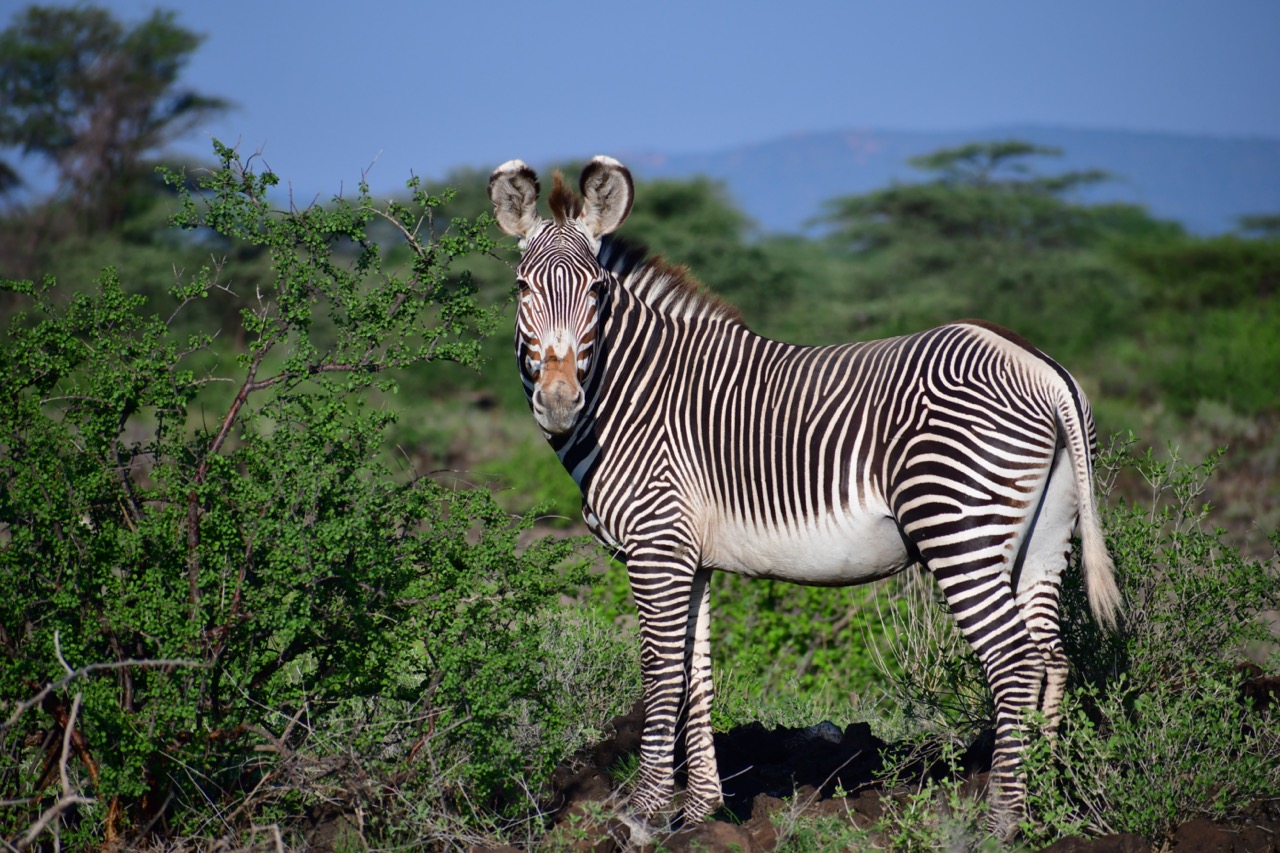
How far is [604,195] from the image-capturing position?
5281 mm

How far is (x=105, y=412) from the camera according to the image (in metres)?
4.59

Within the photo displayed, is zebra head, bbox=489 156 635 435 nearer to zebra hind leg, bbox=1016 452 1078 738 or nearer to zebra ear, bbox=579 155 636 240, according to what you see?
zebra ear, bbox=579 155 636 240

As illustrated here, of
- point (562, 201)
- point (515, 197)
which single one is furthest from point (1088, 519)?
point (515, 197)

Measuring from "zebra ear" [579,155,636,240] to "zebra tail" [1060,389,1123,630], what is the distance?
80.4 inches

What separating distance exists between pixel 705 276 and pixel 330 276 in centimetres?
2337

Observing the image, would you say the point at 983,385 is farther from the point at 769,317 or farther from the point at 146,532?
the point at 769,317

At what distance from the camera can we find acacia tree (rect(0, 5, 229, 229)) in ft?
103

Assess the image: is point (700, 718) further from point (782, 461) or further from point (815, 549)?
point (782, 461)

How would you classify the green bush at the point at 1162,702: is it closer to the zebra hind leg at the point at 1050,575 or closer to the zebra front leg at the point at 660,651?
the zebra hind leg at the point at 1050,575

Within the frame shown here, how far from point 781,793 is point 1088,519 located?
1.86 m

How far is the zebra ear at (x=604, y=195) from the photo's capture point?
5.17 metres

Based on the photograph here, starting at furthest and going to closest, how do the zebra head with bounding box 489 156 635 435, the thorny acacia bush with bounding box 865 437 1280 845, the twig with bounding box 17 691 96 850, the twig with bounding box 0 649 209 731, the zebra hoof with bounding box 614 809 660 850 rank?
the zebra head with bounding box 489 156 635 435
the zebra hoof with bounding box 614 809 660 850
the thorny acacia bush with bounding box 865 437 1280 845
the twig with bounding box 0 649 209 731
the twig with bounding box 17 691 96 850

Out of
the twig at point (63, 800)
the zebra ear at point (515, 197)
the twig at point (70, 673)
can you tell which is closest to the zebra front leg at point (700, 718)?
the zebra ear at point (515, 197)

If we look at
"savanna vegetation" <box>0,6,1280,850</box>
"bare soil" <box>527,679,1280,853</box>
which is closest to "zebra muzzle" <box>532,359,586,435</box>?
"savanna vegetation" <box>0,6,1280,850</box>
